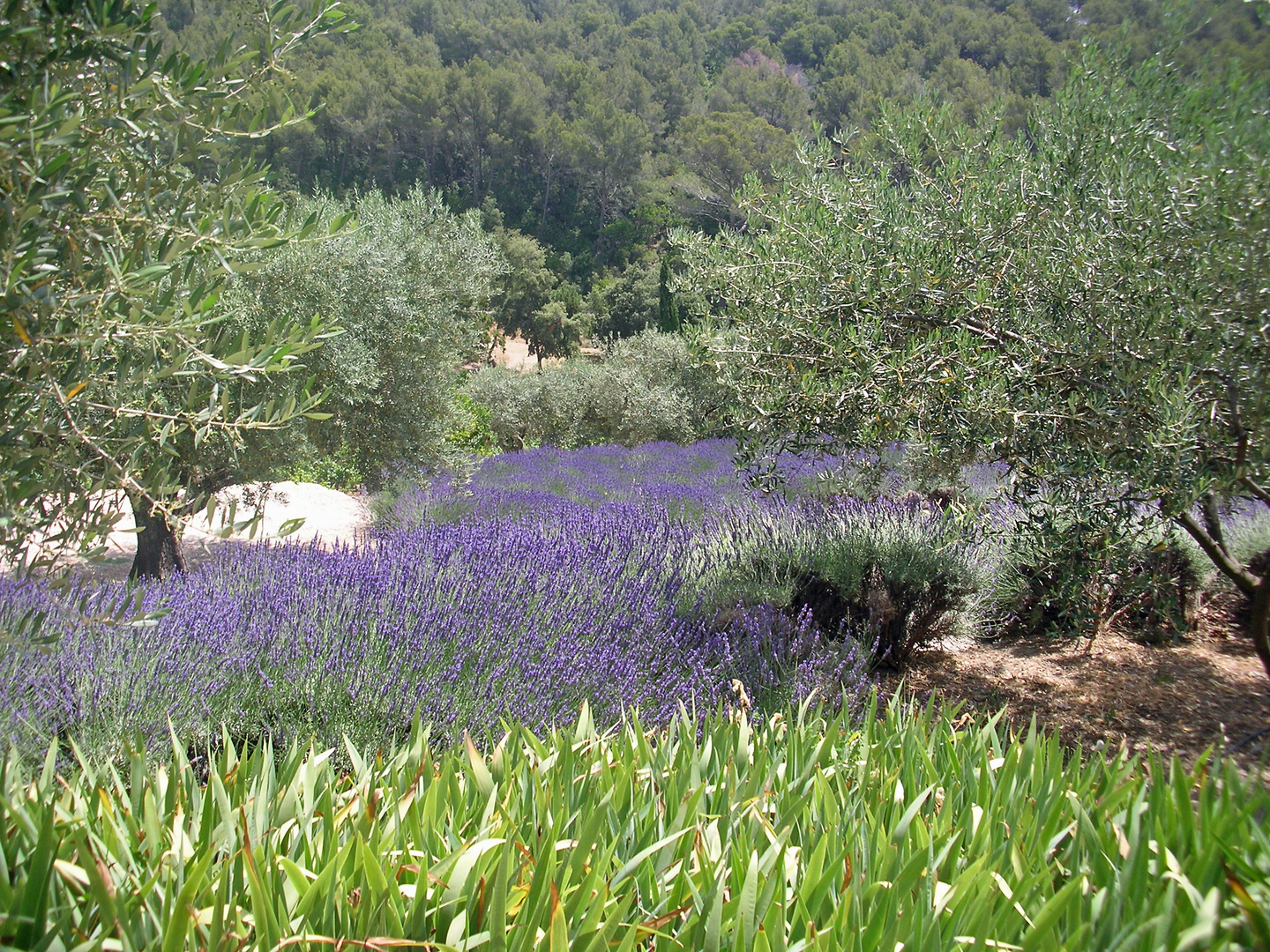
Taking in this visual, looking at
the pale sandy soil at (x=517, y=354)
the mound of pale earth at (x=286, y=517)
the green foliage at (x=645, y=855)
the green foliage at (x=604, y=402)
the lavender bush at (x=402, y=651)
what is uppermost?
the pale sandy soil at (x=517, y=354)

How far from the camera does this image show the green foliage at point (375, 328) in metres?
6.98

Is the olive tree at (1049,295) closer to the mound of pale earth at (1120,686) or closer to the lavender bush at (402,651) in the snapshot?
the mound of pale earth at (1120,686)

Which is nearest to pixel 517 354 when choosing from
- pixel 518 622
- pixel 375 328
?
pixel 375 328

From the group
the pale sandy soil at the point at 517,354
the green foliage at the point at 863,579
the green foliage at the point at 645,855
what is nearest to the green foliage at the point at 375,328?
the green foliage at the point at 863,579

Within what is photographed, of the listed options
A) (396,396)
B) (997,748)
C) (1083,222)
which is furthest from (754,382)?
(396,396)

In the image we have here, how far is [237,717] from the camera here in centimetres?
316

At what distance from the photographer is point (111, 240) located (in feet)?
5.39

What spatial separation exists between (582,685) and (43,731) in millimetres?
2025

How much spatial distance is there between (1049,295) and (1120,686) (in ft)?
9.76

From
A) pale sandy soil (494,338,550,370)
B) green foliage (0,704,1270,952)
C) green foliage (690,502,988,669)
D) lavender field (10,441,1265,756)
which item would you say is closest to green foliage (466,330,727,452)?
lavender field (10,441,1265,756)

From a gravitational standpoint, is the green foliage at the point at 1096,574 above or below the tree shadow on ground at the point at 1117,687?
above

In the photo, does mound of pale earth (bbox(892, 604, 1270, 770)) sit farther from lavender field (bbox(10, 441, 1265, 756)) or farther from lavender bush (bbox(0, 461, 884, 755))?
lavender bush (bbox(0, 461, 884, 755))

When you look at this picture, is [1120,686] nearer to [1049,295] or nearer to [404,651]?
[1049,295]

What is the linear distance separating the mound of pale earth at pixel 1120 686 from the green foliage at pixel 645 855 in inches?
112
